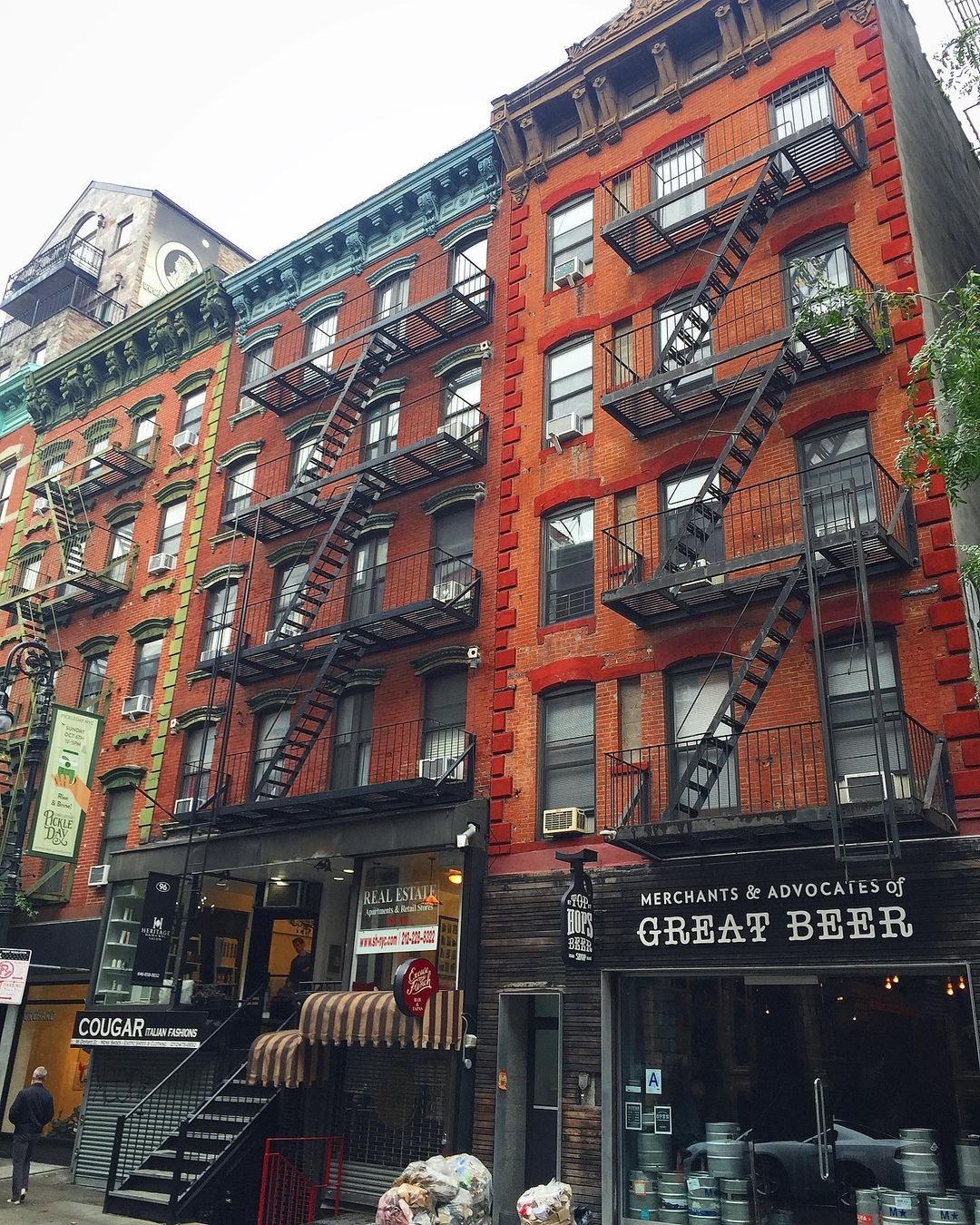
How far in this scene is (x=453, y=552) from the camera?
20969mm

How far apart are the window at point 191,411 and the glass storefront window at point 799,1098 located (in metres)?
19.9

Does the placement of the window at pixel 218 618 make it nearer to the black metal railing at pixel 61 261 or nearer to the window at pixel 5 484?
the window at pixel 5 484

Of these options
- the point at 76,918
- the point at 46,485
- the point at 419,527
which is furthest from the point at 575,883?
the point at 46,485

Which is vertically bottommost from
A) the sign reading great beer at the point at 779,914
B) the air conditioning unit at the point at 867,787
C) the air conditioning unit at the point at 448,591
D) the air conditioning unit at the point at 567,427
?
the sign reading great beer at the point at 779,914

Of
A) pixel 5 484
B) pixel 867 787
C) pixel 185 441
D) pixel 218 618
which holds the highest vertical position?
pixel 5 484

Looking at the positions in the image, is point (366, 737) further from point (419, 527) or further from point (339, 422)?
point (339, 422)

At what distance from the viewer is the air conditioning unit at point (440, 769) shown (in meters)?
18.1

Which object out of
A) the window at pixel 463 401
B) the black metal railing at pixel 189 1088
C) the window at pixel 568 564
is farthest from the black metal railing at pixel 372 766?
the window at pixel 463 401

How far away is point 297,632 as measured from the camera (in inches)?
A: 873

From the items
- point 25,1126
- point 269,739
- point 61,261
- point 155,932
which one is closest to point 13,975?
point 155,932

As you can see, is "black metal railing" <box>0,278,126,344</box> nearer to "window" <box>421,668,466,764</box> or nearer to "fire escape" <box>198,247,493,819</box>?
"fire escape" <box>198,247,493,819</box>

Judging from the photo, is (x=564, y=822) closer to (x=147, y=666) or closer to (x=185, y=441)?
(x=147, y=666)

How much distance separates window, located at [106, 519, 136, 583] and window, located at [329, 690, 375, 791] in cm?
1005

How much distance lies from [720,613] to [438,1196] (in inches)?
350
